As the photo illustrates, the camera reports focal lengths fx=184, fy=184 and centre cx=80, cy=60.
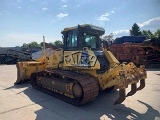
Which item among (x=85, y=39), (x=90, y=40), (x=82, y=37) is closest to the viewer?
(x=82, y=37)

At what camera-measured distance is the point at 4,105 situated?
6.20 metres

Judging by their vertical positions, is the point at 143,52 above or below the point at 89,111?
above

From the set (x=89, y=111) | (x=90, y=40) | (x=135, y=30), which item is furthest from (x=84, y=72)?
(x=135, y=30)

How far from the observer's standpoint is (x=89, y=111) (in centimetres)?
578

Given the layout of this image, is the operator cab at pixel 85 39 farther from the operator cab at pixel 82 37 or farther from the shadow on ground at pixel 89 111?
the shadow on ground at pixel 89 111

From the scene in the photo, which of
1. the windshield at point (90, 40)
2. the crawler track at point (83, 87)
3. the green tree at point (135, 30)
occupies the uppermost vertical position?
the green tree at point (135, 30)

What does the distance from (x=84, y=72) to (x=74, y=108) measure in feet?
4.72

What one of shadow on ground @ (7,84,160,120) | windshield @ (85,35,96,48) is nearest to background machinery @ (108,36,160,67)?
windshield @ (85,35,96,48)

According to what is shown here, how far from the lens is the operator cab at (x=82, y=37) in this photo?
702 centimetres

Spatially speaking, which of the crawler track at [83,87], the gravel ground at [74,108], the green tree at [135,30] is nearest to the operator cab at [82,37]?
the crawler track at [83,87]

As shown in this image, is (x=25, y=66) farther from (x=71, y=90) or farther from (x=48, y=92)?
(x=71, y=90)

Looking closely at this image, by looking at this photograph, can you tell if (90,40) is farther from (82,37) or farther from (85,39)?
(82,37)

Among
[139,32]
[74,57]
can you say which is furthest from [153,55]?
[139,32]

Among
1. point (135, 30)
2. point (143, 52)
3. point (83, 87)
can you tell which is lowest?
point (83, 87)
